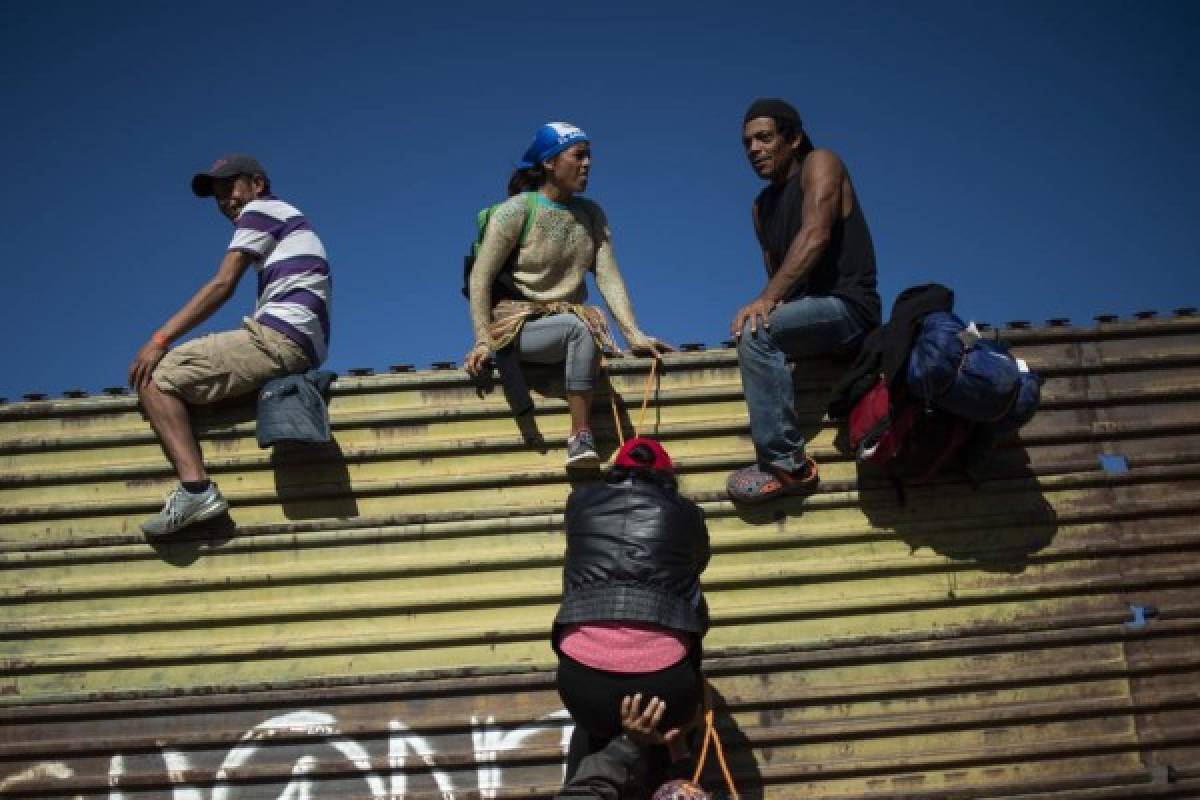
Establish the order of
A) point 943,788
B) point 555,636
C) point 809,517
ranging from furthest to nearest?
point 809,517, point 943,788, point 555,636

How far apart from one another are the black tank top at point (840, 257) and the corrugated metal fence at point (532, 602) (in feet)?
1.45

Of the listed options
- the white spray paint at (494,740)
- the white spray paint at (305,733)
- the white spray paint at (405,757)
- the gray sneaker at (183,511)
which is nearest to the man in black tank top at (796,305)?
the white spray paint at (494,740)

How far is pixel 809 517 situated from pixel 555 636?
64.8 inches

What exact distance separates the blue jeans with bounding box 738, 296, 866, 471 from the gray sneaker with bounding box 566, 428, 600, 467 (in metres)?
0.79

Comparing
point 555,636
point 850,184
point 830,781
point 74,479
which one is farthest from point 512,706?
point 850,184

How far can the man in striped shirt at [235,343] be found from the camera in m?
5.82

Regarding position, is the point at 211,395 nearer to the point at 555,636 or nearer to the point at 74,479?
the point at 74,479

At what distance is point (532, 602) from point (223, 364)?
196cm

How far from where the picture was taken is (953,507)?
5879 millimetres

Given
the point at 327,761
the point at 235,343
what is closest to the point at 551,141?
the point at 235,343

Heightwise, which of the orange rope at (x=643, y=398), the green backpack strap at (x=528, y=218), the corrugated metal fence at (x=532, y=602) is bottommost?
the corrugated metal fence at (x=532, y=602)

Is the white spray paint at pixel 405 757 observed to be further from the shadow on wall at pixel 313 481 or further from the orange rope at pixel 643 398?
the orange rope at pixel 643 398

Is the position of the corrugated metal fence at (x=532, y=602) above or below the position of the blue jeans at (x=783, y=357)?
below

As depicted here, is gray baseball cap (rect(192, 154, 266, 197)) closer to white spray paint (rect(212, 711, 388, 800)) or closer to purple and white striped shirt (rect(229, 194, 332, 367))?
purple and white striped shirt (rect(229, 194, 332, 367))
